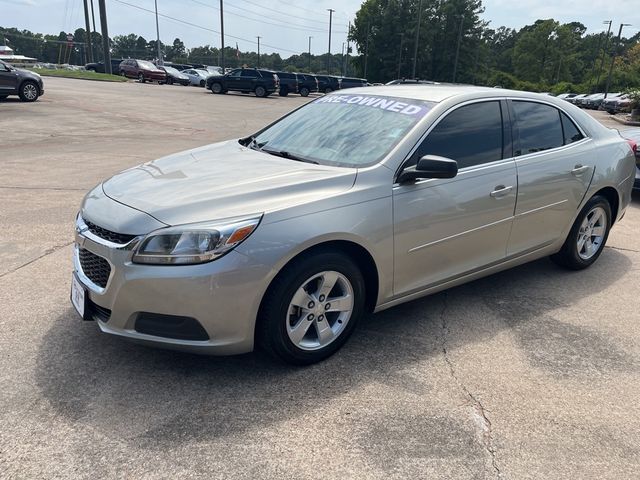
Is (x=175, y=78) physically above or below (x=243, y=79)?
below

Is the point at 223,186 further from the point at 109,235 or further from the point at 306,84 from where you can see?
the point at 306,84

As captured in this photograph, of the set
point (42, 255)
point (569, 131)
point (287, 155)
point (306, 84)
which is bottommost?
point (306, 84)

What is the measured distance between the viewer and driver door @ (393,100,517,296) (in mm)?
3455

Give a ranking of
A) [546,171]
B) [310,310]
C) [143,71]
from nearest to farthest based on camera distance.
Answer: [310,310]
[546,171]
[143,71]

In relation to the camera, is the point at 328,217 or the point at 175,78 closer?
the point at 328,217

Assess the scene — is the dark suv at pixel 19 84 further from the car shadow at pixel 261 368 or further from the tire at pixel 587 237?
the tire at pixel 587 237

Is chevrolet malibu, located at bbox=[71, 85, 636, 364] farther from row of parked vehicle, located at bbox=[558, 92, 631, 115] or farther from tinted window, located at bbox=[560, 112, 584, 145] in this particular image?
row of parked vehicle, located at bbox=[558, 92, 631, 115]

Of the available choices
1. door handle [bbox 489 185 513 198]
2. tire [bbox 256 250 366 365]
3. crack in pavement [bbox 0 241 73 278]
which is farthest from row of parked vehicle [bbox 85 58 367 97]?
tire [bbox 256 250 366 365]

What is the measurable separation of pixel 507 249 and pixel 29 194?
6.02m

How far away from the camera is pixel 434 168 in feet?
10.8

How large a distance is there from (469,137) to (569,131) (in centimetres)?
137

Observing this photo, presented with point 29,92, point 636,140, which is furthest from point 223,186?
point 29,92

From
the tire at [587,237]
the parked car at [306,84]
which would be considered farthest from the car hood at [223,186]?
the parked car at [306,84]

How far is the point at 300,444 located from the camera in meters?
2.60
